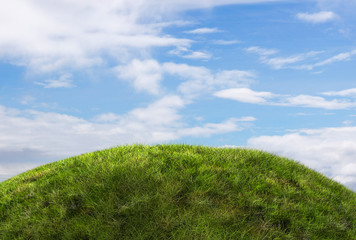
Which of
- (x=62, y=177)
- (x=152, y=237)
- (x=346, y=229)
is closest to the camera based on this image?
(x=152, y=237)

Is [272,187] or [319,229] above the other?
[272,187]

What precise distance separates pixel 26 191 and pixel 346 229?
26.8 ft

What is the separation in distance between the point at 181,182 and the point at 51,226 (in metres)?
2.95

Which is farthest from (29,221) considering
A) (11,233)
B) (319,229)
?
(319,229)

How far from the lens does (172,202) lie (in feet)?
22.3

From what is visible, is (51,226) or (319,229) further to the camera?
(319,229)

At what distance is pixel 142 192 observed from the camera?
7008 mm

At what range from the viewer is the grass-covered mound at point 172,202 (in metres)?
6.39

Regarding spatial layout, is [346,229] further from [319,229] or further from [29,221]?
[29,221]

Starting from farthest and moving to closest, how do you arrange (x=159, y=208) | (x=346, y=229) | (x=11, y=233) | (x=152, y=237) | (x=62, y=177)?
(x=62, y=177)
(x=346, y=229)
(x=11, y=233)
(x=159, y=208)
(x=152, y=237)

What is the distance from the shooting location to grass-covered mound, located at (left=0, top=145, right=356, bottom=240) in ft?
21.0

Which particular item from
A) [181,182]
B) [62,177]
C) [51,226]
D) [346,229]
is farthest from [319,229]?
[62,177]

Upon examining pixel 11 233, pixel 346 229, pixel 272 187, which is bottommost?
pixel 346 229

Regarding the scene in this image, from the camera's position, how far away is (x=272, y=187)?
312 inches
